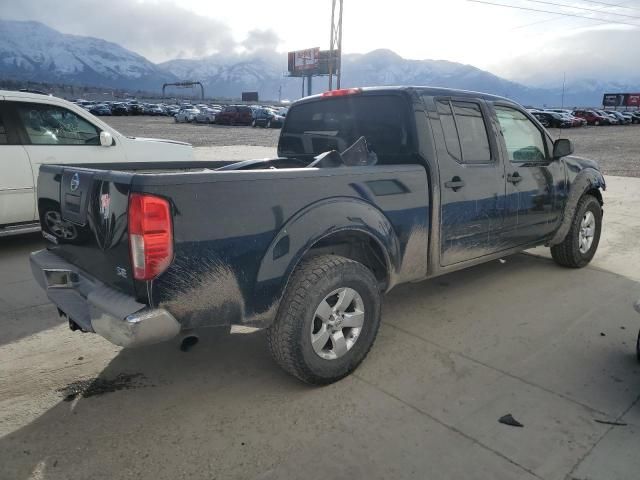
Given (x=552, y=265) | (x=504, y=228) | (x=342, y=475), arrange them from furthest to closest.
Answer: (x=552, y=265), (x=504, y=228), (x=342, y=475)

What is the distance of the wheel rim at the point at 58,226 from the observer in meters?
2.91

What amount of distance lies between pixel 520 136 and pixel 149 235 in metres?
3.51

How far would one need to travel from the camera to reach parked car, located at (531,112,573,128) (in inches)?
1622

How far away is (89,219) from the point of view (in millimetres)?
2672

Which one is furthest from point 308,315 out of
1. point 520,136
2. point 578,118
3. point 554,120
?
point 578,118

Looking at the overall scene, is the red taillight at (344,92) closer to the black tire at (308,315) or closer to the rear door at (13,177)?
the black tire at (308,315)

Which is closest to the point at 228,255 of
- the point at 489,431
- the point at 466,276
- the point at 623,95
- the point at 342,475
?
the point at 342,475

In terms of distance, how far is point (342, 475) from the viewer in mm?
2281

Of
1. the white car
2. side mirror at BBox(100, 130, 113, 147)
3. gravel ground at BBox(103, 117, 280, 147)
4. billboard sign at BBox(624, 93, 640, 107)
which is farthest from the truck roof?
billboard sign at BBox(624, 93, 640, 107)

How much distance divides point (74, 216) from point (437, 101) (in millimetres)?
2614

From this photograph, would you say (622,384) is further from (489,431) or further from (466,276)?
(466,276)

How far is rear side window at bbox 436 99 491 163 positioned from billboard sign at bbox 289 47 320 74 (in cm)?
10629

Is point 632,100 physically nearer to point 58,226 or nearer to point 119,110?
point 119,110

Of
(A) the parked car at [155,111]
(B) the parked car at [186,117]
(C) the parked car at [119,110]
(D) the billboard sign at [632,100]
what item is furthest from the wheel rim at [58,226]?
(D) the billboard sign at [632,100]
